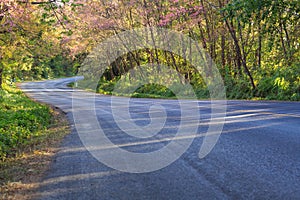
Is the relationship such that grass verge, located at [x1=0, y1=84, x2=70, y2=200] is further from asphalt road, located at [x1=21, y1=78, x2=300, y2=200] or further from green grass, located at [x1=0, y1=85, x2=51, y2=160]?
asphalt road, located at [x1=21, y1=78, x2=300, y2=200]

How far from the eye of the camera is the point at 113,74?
150ft

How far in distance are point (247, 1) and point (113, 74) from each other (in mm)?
35485

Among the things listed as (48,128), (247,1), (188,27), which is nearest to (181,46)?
(188,27)

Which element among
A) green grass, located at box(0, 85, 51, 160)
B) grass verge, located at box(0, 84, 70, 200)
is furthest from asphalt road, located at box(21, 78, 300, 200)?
green grass, located at box(0, 85, 51, 160)

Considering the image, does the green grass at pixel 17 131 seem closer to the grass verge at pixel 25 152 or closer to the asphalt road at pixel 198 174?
the grass verge at pixel 25 152

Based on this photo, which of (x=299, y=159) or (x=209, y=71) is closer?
(x=299, y=159)

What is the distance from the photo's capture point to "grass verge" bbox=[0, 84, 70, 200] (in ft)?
13.2

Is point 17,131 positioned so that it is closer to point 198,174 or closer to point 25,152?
point 25,152

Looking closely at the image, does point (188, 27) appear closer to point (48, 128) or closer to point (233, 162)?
point (48, 128)

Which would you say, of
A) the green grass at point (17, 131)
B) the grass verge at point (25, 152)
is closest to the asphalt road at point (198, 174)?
the grass verge at point (25, 152)

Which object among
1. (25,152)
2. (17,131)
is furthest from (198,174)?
(17,131)

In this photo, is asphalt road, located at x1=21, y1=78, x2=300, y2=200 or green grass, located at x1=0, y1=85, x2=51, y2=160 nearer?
asphalt road, located at x1=21, y1=78, x2=300, y2=200

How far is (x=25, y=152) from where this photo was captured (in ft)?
20.6

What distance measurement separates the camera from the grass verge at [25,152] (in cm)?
404
